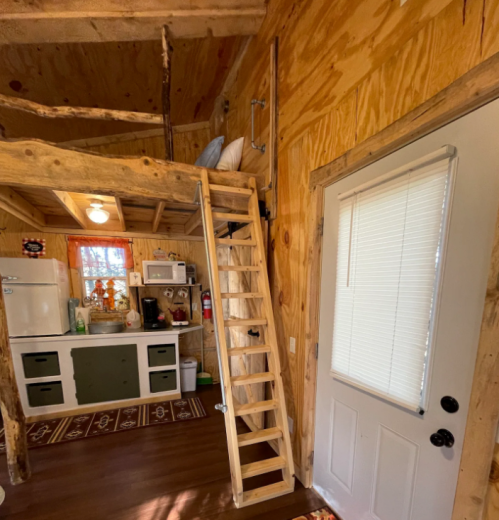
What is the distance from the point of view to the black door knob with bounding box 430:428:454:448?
0.94m

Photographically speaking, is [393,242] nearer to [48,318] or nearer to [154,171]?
[154,171]

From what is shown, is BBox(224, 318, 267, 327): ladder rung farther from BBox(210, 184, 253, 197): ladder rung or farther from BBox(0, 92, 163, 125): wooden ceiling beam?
BBox(0, 92, 163, 125): wooden ceiling beam

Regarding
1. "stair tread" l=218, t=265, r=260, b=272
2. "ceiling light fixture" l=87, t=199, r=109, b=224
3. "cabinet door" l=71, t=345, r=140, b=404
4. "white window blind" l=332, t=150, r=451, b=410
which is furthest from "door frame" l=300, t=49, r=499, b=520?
"cabinet door" l=71, t=345, r=140, b=404

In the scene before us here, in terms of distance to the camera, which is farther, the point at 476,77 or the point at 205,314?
the point at 205,314

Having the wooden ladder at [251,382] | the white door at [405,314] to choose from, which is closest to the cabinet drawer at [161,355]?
the wooden ladder at [251,382]

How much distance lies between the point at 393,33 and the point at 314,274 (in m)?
1.28

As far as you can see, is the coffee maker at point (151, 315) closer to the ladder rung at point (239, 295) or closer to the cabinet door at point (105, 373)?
the cabinet door at point (105, 373)

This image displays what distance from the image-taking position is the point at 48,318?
2682mm

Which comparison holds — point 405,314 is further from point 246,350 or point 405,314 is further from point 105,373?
point 105,373

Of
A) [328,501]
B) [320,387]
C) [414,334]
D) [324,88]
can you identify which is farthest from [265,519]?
[324,88]

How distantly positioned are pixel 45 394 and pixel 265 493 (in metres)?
2.65

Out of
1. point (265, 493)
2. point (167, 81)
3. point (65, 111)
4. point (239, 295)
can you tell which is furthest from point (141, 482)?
point (167, 81)

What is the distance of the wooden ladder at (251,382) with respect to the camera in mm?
1611

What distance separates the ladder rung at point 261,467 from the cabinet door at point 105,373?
6.33ft
